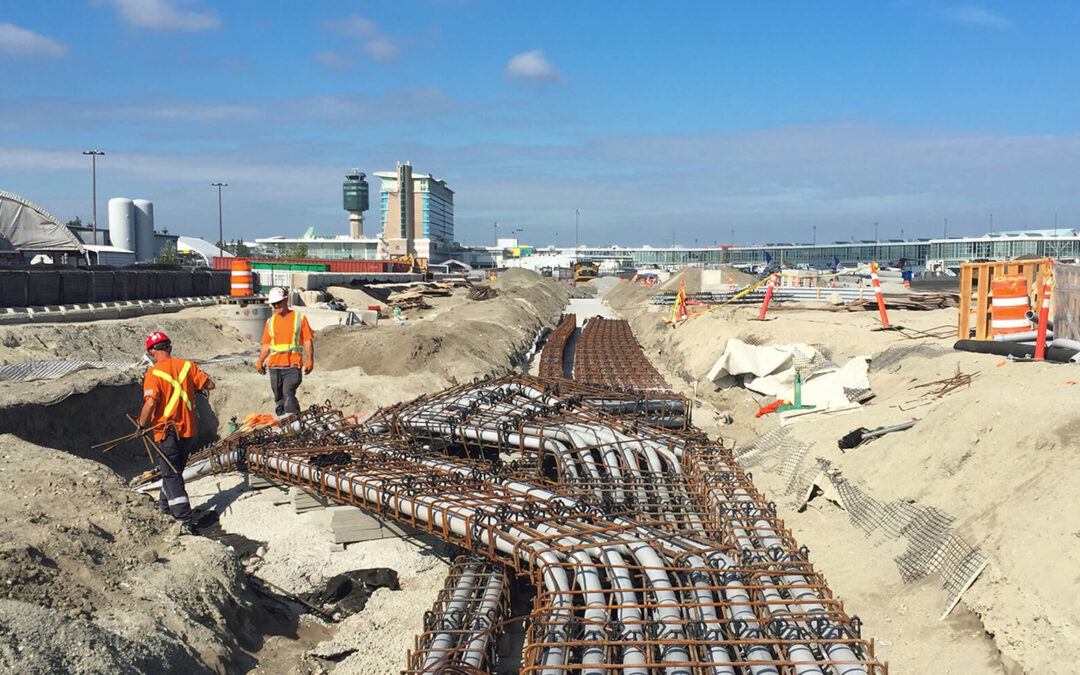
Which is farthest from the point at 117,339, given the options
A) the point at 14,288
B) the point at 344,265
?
the point at 344,265

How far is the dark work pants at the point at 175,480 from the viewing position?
746 centimetres

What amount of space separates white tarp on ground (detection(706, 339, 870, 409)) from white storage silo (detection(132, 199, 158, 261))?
71.1 m

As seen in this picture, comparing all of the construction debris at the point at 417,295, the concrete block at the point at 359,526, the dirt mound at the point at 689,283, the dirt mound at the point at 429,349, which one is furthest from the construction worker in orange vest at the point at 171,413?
the dirt mound at the point at 689,283

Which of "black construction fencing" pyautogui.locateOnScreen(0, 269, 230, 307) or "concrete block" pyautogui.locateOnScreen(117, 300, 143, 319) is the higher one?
"black construction fencing" pyautogui.locateOnScreen(0, 269, 230, 307)

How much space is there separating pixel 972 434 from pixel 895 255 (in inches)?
4452

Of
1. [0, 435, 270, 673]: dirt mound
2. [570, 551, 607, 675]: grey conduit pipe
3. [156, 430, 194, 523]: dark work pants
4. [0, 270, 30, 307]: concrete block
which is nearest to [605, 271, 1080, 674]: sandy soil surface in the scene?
[570, 551, 607, 675]: grey conduit pipe

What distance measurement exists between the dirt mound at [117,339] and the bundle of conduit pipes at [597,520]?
9.14m

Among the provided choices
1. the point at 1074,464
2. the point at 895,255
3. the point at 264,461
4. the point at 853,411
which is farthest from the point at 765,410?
the point at 895,255

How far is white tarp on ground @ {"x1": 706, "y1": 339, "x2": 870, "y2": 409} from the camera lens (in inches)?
427

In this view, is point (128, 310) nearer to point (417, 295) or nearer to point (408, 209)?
point (417, 295)

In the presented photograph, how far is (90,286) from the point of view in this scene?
21.2m

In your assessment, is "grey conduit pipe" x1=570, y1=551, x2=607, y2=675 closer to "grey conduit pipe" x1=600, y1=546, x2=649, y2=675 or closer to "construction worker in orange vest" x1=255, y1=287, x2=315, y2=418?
"grey conduit pipe" x1=600, y1=546, x2=649, y2=675

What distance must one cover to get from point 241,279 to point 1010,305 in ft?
59.6

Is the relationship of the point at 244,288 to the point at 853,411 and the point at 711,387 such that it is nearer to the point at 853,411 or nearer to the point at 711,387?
the point at 711,387
